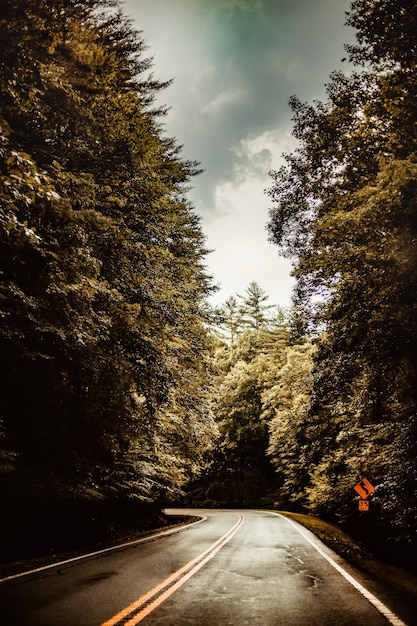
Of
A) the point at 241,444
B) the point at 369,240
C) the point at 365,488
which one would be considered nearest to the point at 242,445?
the point at 241,444

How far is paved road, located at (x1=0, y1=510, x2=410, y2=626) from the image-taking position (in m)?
4.97

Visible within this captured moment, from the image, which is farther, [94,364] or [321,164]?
[321,164]

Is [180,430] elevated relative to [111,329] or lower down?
lower down

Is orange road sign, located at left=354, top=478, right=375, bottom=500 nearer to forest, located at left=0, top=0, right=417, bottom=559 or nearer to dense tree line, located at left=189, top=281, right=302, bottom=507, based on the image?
forest, located at left=0, top=0, right=417, bottom=559

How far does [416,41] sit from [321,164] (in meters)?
4.30

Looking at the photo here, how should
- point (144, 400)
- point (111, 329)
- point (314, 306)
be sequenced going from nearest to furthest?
point (111, 329) < point (144, 400) < point (314, 306)

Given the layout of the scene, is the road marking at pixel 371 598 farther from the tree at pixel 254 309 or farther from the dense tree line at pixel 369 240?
the tree at pixel 254 309

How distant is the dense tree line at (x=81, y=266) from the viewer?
8047 mm

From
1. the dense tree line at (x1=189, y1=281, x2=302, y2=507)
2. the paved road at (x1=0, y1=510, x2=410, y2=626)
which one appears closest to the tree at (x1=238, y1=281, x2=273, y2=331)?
the dense tree line at (x1=189, y1=281, x2=302, y2=507)

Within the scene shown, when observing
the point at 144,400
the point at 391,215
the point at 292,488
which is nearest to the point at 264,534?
the point at 144,400

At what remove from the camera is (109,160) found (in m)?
11.6

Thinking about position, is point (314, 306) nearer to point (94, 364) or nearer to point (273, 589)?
point (94, 364)

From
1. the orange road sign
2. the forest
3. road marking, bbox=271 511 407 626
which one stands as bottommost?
road marking, bbox=271 511 407 626

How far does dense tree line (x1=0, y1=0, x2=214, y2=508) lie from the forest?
45 millimetres
